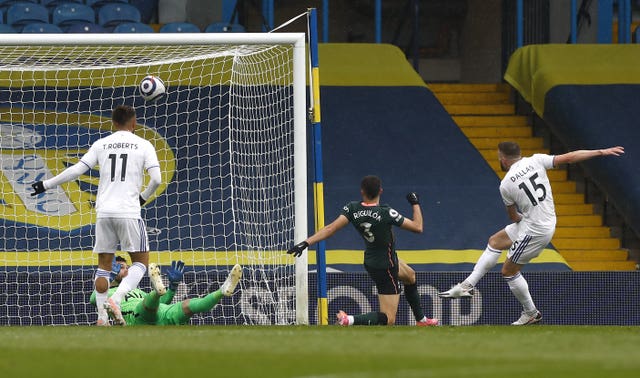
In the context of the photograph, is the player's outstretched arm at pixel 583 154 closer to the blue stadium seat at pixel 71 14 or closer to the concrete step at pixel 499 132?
the concrete step at pixel 499 132

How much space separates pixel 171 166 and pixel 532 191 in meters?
5.13

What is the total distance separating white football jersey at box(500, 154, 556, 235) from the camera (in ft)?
34.4

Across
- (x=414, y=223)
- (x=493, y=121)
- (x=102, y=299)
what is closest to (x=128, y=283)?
(x=102, y=299)

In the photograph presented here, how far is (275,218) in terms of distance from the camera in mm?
12891

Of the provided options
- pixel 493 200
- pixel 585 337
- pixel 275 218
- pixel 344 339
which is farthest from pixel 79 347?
pixel 493 200

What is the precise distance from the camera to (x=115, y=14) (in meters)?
16.3

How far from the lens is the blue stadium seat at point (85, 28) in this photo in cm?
1552

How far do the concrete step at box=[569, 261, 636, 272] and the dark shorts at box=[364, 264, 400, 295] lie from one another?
5.48 meters

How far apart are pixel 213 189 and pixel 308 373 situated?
319 inches

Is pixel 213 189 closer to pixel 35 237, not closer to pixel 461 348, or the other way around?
pixel 35 237

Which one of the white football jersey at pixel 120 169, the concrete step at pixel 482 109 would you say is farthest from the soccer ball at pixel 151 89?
the concrete step at pixel 482 109

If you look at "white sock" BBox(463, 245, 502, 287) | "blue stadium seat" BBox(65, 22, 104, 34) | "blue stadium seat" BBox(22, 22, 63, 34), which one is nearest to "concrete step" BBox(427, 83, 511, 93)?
"blue stadium seat" BBox(65, 22, 104, 34)

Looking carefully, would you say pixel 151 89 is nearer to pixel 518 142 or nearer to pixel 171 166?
pixel 171 166

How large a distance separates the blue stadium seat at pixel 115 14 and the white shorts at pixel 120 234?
23.8 ft
